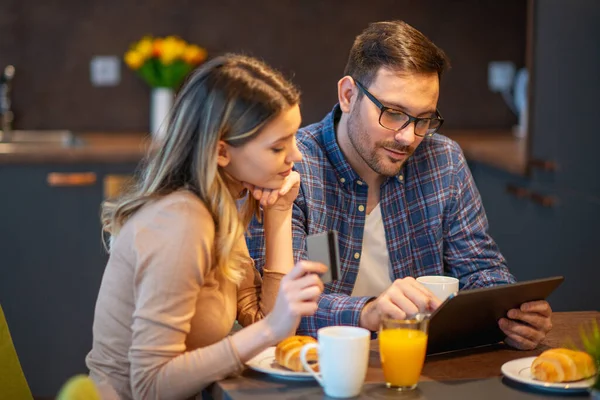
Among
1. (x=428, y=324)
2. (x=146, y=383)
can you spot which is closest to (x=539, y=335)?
(x=428, y=324)

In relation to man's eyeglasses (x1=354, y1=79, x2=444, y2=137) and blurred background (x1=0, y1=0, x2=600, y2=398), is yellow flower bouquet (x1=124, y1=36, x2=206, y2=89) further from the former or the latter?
man's eyeglasses (x1=354, y1=79, x2=444, y2=137)

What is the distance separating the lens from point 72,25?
413 centimetres

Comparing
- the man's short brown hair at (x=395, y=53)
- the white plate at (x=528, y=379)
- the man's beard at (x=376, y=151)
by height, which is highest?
the man's short brown hair at (x=395, y=53)

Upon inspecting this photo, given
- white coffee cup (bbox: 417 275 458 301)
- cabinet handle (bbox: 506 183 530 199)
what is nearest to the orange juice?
white coffee cup (bbox: 417 275 458 301)

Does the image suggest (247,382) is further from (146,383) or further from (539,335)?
(539,335)

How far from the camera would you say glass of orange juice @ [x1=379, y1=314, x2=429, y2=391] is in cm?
134

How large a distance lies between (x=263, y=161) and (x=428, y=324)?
39cm

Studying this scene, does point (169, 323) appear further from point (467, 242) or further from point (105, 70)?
point (105, 70)

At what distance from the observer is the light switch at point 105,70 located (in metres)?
4.19

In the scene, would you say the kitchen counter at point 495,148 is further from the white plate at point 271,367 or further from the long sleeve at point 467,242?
the white plate at point 271,367

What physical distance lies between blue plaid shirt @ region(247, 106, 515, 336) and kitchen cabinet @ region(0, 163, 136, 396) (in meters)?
1.61

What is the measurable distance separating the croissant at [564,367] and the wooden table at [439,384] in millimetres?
26

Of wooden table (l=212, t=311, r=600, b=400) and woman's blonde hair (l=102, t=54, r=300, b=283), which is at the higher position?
woman's blonde hair (l=102, t=54, r=300, b=283)

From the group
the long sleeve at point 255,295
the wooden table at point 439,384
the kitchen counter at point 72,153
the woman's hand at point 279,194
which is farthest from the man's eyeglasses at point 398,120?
the kitchen counter at point 72,153
